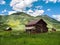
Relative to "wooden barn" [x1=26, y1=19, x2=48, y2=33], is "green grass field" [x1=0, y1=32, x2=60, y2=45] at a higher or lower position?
lower

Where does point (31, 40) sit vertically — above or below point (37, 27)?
below

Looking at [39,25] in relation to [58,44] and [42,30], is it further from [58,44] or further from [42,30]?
[58,44]

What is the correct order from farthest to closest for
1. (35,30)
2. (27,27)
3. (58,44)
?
(27,27) < (35,30) < (58,44)

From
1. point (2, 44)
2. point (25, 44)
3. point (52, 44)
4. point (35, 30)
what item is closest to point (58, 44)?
point (52, 44)

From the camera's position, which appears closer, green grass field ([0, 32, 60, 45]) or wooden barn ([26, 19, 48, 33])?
green grass field ([0, 32, 60, 45])

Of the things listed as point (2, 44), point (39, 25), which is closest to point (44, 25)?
point (39, 25)

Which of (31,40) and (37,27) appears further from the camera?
(37,27)

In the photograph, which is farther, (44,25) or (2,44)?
(44,25)

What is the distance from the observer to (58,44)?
27688 millimetres

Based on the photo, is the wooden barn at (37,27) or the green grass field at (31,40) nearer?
the green grass field at (31,40)

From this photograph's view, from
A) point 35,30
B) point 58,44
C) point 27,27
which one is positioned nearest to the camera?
point 58,44

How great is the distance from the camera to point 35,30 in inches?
3757

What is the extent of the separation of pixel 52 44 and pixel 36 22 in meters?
68.5

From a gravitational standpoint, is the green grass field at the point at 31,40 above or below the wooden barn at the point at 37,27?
below
